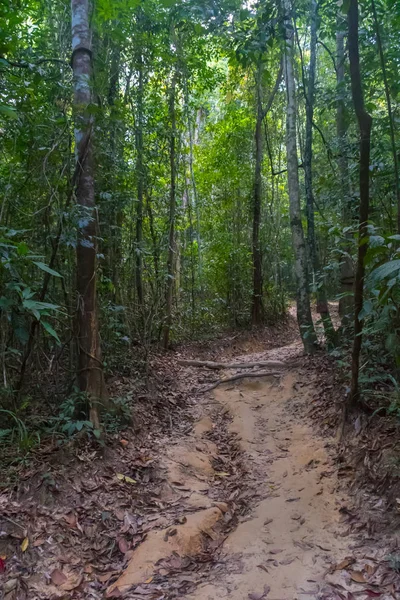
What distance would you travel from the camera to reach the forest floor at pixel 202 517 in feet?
9.55

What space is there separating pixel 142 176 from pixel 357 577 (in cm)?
625

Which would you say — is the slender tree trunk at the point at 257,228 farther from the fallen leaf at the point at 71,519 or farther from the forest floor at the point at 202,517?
the fallen leaf at the point at 71,519

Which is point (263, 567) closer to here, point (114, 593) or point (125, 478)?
point (114, 593)

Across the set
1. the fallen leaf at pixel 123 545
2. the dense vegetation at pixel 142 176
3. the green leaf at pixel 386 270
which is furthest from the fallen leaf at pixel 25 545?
the green leaf at pixel 386 270

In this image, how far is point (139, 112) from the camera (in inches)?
291

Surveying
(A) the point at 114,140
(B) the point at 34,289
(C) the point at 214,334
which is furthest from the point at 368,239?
(C) the point at 214,334

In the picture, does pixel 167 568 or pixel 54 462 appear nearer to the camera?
pixel 167 568

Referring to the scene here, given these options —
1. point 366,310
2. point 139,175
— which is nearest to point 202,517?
point 366,310

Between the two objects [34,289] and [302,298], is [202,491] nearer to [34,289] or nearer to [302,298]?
[34,289]

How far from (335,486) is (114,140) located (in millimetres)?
5546

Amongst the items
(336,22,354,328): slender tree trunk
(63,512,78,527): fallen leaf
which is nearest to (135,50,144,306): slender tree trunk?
(336,22,354,328): slender tree trunk

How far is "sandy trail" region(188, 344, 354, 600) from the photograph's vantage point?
290 cm

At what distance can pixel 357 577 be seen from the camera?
282 centimetres

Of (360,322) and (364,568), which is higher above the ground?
(360,322)
